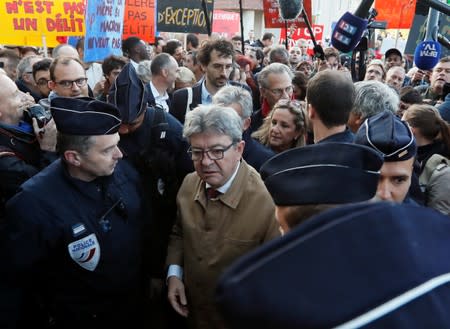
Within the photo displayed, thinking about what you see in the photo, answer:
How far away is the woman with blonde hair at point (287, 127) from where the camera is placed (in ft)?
11.8

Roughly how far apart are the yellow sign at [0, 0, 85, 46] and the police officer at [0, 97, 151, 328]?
4.06m

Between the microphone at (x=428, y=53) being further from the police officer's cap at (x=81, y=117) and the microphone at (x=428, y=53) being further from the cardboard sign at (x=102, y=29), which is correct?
the police officer's cap at (x=81, y=117)

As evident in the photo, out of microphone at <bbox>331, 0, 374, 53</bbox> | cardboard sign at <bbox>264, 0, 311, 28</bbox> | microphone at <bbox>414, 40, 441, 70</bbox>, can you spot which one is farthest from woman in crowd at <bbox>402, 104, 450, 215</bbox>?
cardboard sign at <bbox>264, 0, 311, 28</bbox>

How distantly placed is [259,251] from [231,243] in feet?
5.74

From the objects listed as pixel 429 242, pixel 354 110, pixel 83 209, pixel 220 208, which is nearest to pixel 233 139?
pixel 220 208

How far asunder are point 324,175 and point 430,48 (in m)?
5.47

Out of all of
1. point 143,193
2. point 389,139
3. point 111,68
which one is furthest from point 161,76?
point 389,139

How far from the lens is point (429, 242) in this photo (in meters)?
0.78

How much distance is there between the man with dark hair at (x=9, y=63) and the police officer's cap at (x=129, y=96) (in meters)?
3.45

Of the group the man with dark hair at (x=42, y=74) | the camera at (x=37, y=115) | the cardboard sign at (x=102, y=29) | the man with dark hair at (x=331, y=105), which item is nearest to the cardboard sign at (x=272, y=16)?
the cardboard sign at (x=102, y=29)

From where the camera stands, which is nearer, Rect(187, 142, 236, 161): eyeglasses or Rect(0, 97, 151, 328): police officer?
Rect(0, 97, 151, 328): police officer

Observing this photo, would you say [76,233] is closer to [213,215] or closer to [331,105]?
[213,215]

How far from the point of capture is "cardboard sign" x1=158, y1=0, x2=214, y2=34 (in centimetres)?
919

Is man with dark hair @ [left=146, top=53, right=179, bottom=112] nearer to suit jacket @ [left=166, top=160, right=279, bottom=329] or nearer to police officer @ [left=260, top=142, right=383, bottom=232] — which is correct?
suit jacket @ [left=166, top=160, right=279, bottom=329]
